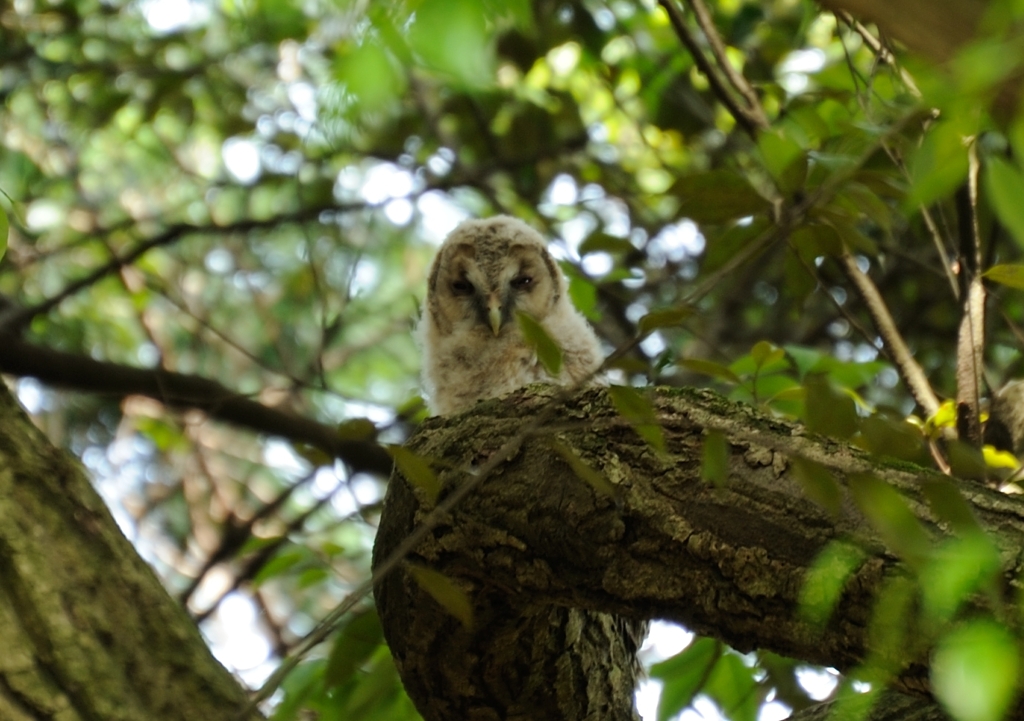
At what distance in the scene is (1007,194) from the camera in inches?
27.8

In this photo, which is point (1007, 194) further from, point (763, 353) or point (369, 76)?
point (763, 353)

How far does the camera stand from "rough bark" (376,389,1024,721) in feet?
4.45

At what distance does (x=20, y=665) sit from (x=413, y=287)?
4257 mm

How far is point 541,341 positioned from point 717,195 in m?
0.73

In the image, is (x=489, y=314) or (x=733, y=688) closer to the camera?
(x=733, y=688)

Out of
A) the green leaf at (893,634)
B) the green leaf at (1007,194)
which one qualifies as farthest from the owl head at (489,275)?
the green leaf at (1007,194)

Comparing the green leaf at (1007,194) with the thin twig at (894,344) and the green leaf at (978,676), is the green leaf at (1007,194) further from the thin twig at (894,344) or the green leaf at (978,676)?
the thin twig at (894,344)

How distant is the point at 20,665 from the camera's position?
60.4 inches

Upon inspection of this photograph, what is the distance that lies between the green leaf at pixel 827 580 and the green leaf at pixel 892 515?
288mm

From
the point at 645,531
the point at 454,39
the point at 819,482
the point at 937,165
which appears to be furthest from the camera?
the point at 645,531

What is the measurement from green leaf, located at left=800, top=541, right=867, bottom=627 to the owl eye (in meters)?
1.96

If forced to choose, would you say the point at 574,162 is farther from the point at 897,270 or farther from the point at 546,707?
the point at 546,707

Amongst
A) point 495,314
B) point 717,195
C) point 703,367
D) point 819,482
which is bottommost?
point 819,482

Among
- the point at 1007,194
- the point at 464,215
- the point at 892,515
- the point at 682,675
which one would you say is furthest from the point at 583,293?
the point at 464,215
